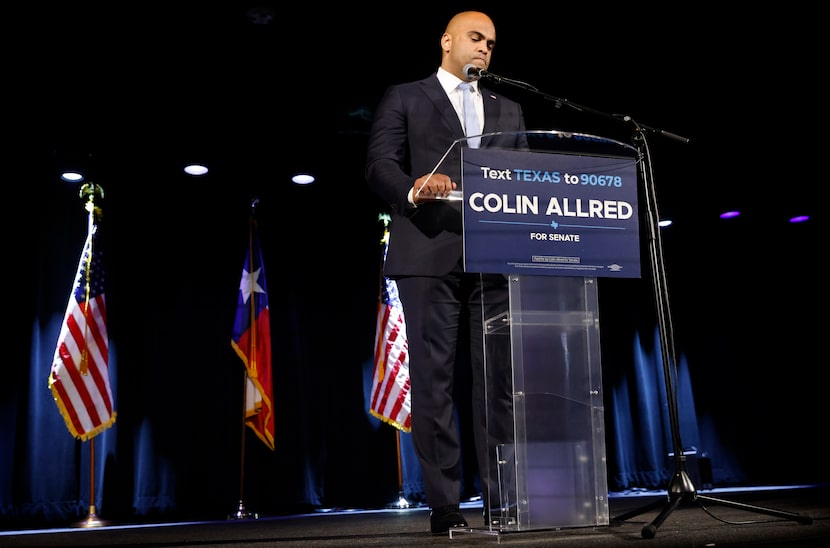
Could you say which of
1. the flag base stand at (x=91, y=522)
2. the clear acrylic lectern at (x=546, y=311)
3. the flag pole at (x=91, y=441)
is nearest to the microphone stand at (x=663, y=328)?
the clear acrylic lectern at (x=546, y=311)

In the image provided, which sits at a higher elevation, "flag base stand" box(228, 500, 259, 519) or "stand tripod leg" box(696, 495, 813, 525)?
"stand tripod leg" box(696, 495, 813, 525)

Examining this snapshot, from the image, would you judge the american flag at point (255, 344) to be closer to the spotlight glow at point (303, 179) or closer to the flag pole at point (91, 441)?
the spotlight glow at point (303, 179)

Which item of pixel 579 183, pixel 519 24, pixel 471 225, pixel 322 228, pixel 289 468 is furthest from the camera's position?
pixel 322 228

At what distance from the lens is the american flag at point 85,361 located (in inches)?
195

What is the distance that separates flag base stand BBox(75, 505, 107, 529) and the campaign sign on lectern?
12.7 feet

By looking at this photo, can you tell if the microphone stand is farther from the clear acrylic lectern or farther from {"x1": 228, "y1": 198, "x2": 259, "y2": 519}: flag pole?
{"x1": 228, "y1": 198, "x2": 259, "y2": 519}: flag pole

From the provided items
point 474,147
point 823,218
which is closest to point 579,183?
point 474,147

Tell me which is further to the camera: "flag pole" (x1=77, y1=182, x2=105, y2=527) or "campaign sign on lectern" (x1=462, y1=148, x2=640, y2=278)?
"flag pole" (x1=77, y1=182, x2=105, y2=527)

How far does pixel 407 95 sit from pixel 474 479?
172 inches

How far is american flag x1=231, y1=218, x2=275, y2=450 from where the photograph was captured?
550 cm

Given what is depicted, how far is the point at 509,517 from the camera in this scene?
6.27ft

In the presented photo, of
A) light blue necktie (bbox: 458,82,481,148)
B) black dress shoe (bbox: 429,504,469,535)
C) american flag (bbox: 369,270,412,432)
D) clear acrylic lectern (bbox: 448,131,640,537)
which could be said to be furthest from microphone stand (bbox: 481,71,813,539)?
american flag (bbox: 369,270,412,432)

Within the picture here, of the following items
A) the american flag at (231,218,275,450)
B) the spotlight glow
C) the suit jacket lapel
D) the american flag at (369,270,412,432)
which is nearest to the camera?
the suit jacket lapel

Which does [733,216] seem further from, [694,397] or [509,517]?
[509,517]
